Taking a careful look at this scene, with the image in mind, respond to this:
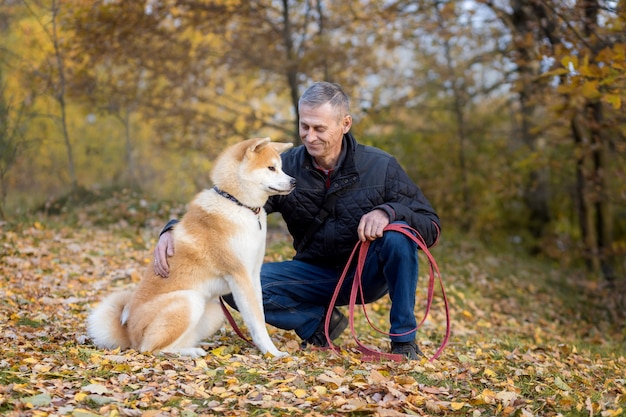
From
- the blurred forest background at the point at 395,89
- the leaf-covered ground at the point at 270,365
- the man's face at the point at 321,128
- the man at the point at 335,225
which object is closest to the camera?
the leaf-covered ground at the point at 270,365

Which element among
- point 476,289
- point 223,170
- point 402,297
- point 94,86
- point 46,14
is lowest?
point 476,289

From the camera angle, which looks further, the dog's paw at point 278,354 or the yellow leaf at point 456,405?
the dog's paw at point 278,354

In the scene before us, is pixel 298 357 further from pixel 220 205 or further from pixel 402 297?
pixel 220 205

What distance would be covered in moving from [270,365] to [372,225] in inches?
40.1

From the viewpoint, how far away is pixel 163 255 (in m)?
3.85

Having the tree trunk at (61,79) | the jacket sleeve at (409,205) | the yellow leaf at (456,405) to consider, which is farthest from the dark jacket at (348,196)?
the tree trunk at (61,79)

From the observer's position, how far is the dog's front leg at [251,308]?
3.83 meters

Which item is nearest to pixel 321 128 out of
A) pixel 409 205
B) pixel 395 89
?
Answer: pixel 409 205

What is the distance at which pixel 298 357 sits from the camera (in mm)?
3830

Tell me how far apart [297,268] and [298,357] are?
2.52ft

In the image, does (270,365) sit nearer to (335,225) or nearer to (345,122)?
(335,225)

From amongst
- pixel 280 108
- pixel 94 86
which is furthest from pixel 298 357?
pixel 280 108

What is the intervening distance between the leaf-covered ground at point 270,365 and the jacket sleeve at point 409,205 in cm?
83

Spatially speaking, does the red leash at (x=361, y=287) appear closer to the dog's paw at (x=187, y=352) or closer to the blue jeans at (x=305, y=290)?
the blue jeans at (x=305, y=290)
